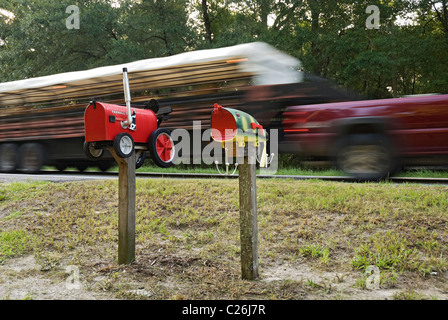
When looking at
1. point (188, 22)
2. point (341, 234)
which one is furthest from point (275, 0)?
point (341, 234)

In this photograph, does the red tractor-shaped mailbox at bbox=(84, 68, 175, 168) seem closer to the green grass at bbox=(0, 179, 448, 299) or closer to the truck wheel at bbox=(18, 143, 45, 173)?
the green grass at bbox=(0, 179, 448, 299)

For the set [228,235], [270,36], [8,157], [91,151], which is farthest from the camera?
[270,36]

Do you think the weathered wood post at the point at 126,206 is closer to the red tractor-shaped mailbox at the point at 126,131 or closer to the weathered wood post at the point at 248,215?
the red tractor-shaped mailbox at the point at 126,131

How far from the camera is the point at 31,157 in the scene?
45.8 feet

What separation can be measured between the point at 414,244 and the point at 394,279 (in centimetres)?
97

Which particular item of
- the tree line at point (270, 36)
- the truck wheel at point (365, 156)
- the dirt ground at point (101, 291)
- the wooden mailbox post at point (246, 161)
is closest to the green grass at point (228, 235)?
the dirt ground at point (101, 291)

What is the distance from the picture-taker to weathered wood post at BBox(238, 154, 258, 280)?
4.48 metres

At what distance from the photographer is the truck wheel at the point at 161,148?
482 cm

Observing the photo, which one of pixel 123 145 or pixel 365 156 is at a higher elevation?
pixel 123 145

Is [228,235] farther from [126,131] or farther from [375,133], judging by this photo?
[375,133]

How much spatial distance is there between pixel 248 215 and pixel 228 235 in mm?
1557

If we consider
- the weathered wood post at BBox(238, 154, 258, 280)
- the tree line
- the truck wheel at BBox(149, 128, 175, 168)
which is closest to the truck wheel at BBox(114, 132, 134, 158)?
the truck wheel at BBox(149, 128, 175, 168)

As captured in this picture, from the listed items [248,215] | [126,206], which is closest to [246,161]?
[248,215]

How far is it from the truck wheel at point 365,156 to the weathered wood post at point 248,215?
484 cm
